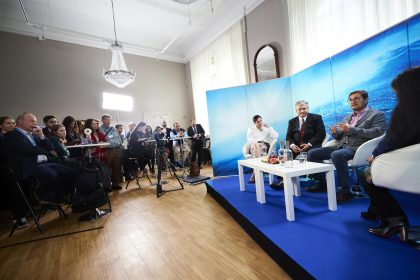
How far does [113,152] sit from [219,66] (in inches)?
168

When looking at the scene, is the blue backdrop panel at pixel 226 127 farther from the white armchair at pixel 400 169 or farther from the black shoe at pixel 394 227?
the white armchair at pixel 400 169

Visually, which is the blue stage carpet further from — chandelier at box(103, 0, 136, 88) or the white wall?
the white wall

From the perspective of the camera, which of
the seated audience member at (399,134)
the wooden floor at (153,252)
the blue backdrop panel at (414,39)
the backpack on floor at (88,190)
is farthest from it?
the backpack on floor at (88,190)

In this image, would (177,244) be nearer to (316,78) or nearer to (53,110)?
(316,78)

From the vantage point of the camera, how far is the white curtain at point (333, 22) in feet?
9.62

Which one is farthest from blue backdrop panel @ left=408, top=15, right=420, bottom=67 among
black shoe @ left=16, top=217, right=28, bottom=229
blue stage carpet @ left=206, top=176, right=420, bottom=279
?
black shoe @ left=16, top=217, right=28, bottom=229

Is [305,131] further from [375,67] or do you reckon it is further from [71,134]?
[71,134]

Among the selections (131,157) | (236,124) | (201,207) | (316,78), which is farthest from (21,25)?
(316,78)

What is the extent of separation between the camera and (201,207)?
2.95 m

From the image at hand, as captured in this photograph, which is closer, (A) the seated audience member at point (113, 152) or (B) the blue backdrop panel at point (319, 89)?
(B) the blue backdrop panel at point (319, 89)

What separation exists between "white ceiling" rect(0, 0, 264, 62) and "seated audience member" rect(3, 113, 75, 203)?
3952 millimetres

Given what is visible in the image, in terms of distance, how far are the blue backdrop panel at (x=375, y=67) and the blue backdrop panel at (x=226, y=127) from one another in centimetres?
189

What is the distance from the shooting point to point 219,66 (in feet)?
22.5

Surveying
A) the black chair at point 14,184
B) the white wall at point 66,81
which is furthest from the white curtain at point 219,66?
the black chair at point 14,184
